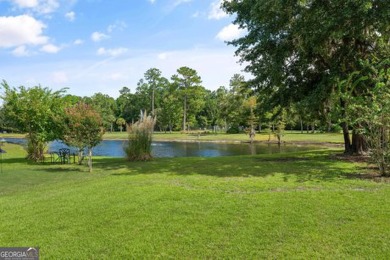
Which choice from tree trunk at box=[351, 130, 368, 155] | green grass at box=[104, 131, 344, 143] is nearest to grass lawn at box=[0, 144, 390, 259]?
tree trunk at box=[351, 130, 368, 155]

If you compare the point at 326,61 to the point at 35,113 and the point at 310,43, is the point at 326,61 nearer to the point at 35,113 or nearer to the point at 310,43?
the point at 310,43

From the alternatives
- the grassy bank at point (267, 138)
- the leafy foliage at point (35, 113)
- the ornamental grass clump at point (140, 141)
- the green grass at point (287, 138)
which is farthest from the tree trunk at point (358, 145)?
the green grass at point (287, 138)

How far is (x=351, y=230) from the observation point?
14.4 feet

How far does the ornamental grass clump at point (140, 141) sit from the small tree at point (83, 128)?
97.7 inches

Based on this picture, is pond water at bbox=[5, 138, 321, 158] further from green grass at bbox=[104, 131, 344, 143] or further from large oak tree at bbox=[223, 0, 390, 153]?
large oak tree at bbox=[223, 0, 390, 153]

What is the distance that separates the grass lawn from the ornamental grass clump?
5997 mm

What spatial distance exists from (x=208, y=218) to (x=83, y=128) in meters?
7.58

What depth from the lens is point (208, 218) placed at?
5.00m

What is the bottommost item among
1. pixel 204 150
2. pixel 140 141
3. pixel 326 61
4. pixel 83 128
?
pixel 204 150

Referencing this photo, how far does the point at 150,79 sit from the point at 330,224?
64122 millimetres

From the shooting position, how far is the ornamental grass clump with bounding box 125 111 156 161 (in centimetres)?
1402

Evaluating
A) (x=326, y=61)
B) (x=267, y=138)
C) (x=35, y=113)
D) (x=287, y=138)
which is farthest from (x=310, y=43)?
(x=267, y=138)

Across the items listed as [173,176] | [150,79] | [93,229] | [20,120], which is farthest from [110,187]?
[150,79]

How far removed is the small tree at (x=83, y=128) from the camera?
11281 mm
